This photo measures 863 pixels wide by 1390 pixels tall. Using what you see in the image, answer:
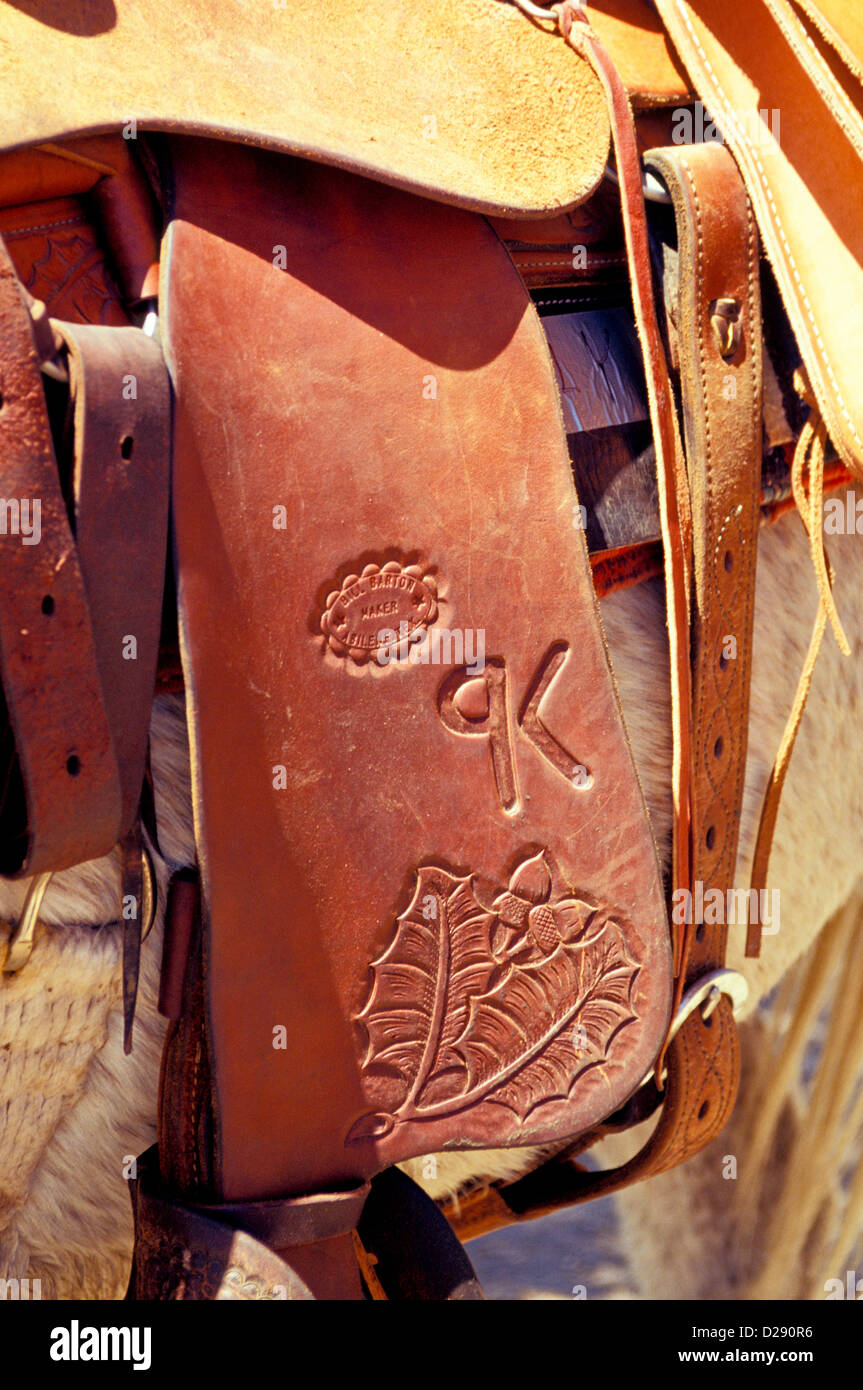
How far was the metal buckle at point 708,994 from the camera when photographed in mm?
862

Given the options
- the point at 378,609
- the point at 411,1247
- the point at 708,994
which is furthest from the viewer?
the point at 708,994

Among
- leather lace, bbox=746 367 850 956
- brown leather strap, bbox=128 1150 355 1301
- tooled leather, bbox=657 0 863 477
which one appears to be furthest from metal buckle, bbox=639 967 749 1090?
tooled leather, bbox=657 0 863 477

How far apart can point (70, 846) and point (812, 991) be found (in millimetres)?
1065

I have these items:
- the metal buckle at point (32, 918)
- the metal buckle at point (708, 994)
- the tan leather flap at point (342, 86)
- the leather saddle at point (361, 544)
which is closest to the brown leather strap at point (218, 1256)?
the leather saddle at point (361, 544)

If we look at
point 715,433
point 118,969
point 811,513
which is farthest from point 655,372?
point 118,969

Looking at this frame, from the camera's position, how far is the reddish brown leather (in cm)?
65

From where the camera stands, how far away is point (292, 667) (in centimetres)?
66

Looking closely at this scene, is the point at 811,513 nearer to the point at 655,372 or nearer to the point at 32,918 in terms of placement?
the point at 655,372

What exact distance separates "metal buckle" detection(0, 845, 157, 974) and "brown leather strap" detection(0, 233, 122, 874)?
0.04m

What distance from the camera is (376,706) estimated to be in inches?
27.0

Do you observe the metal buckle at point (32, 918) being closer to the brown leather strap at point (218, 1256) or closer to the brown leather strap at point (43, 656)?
the brown leather strap at point (43, 656)

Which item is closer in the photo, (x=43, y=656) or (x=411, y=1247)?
(x=43, y=656)

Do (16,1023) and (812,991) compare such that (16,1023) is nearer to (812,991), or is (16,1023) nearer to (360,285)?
(360,285)

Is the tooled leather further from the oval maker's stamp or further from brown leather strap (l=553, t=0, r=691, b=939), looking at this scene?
the oval maker's stamp
